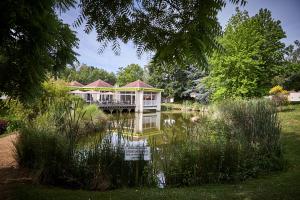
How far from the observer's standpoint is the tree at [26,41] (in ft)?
5.36

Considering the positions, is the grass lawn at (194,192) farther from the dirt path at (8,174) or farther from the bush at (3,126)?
the bush at (3,126)

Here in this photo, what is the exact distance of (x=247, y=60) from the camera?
15.6 meters

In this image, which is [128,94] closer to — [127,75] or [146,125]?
[127,75]

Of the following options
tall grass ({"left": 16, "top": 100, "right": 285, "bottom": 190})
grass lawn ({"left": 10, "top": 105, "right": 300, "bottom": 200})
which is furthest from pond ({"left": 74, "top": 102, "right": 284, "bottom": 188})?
grass lawn ({"left": 10, "top": 105, "right": 300, "bottom": 200})

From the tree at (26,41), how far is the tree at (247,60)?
44.7ft

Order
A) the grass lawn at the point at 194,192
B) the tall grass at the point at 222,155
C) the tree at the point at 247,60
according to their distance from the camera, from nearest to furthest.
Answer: the grass lawn at the point at 194,192 → the tall grass at the point at 222,155 → the tree at the point at 247,60


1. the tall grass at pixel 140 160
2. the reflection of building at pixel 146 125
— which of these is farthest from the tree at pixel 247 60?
the tall grass at pixel 140 160

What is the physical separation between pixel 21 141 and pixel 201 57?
549 centimetres

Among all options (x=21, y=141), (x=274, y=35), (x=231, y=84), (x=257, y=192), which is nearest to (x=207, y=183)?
(x=257, y=192)

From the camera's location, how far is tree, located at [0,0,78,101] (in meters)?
1.63

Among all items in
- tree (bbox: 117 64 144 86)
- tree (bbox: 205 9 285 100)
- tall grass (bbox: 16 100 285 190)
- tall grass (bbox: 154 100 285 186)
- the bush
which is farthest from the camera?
tree (bbox: 117 64 144 86)

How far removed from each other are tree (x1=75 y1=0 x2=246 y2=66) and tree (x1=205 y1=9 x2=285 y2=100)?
13729mm

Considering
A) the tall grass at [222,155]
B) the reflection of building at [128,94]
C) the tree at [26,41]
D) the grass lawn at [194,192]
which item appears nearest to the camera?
the tree at [26,41]

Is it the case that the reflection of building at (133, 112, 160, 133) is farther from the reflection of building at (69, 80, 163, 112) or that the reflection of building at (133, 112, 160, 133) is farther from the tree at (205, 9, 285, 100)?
the reflection of building at (69, 80, 163, 112)
